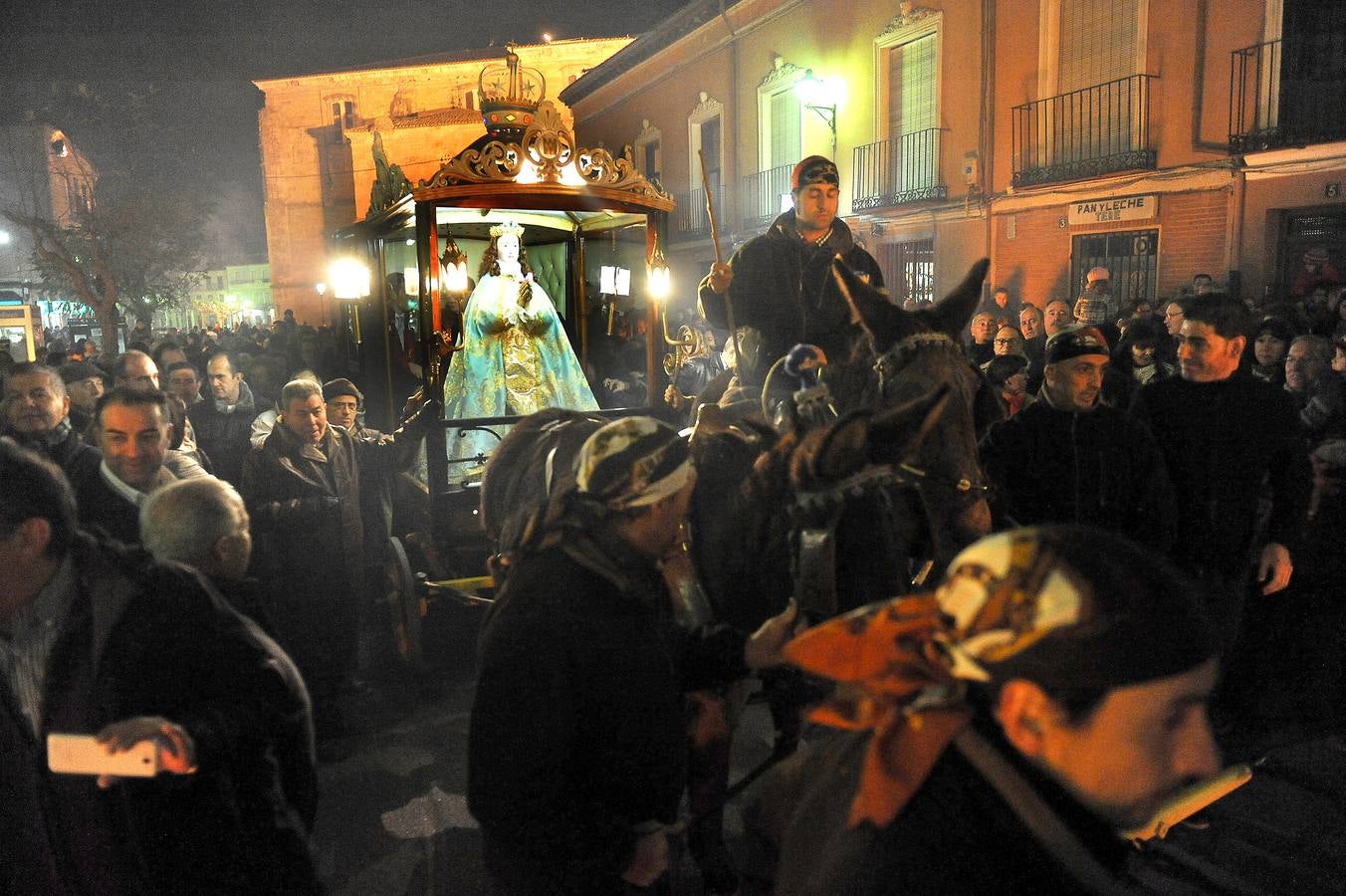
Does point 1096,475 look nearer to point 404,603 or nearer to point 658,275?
point 404,603

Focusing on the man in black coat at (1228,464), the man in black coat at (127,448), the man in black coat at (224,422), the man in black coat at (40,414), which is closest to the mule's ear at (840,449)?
the man in black coat at (1228,464)

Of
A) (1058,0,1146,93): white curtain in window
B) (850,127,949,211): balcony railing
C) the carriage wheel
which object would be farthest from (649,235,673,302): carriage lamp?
(850,127,949,211): balcony railing

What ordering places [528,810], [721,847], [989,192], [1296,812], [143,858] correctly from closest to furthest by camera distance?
1. [528,810]
2. [143,858]
3. [721,847]
4. [1296,812]
5. [989,192]

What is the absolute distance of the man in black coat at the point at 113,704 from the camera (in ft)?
6.64

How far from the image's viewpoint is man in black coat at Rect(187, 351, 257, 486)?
671cm

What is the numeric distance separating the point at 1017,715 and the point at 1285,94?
43.1 feet

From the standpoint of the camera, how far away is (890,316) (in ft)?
10.4

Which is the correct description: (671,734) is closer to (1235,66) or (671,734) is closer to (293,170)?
(1235,66)

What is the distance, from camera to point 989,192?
591 inches

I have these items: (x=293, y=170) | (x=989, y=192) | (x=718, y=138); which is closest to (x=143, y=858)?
(x=989, y=192)

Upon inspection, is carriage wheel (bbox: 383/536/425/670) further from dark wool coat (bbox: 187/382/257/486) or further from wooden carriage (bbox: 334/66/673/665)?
dark wool coat (bbox: 187/382/257/486)

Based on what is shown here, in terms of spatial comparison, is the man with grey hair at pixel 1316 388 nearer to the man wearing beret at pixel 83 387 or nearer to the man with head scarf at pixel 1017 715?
the man with head scarf at pixel 1017 715

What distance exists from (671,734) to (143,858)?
1244mm

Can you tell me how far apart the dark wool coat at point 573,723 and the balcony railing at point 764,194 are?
741 inches
